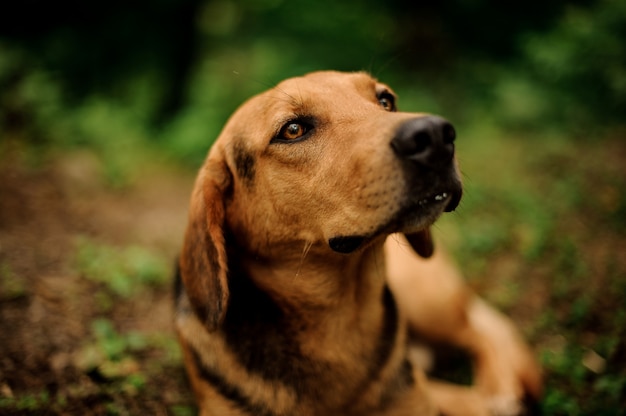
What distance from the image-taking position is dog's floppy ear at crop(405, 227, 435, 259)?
129 inches

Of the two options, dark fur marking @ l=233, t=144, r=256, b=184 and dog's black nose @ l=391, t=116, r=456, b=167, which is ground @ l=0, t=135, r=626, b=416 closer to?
dog's black nose @ l=391, t=116, r=456, b=167

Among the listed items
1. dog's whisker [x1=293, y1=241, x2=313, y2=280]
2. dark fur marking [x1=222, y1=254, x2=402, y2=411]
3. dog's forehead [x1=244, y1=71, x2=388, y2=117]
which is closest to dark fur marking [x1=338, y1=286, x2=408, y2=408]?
dark fur marking [x1=222, y1=254, x2=402, y2=411]

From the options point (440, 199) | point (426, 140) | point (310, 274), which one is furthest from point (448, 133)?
point (310, 274)

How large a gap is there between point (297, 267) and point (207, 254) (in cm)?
53

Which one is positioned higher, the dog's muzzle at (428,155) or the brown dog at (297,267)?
the dog's muzzle at (428,155)

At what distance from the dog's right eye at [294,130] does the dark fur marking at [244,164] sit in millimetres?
231

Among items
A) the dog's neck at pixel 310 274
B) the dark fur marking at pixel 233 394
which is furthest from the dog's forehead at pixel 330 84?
the dark fur marking at pixel 233 394

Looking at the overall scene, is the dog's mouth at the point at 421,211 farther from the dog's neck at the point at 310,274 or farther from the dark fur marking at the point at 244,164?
the dark fur marking at the point at 244,164

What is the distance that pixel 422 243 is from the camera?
3305mm

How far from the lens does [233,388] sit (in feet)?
A: 9.32

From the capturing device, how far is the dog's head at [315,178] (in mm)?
2254

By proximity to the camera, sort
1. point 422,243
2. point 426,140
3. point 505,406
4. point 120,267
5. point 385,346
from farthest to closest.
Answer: point 120,267
point 505,406
point 422,243
point 385,346
point 426,140

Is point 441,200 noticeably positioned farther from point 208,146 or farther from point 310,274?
point 208,146

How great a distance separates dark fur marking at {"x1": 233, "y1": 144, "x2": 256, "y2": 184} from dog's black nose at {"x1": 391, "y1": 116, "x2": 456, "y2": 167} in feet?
3.34
